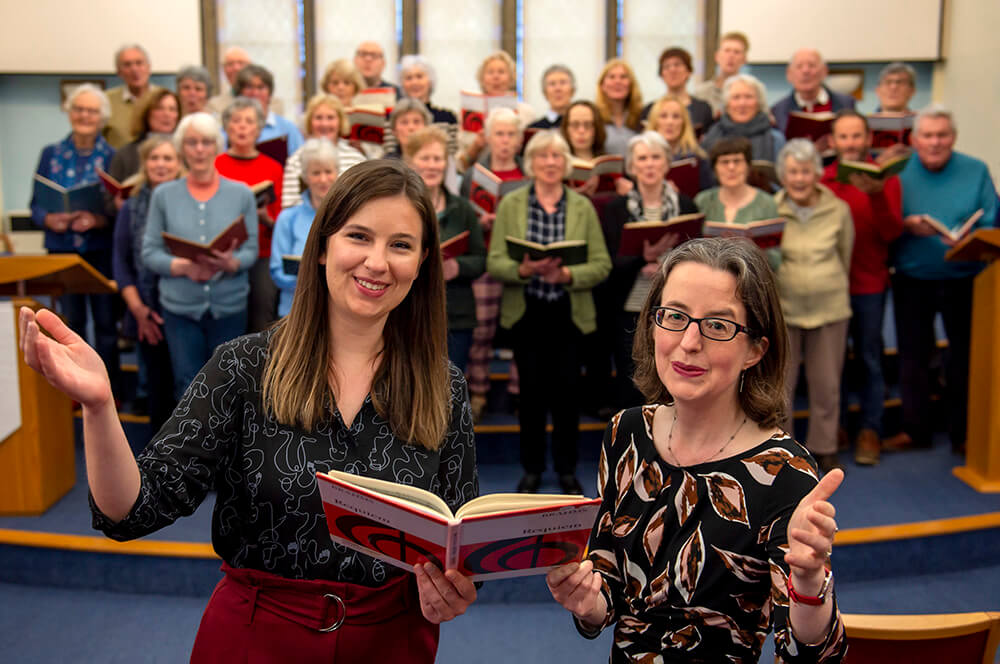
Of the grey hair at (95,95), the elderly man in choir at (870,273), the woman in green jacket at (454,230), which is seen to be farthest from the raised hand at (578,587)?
the grey hair at (95,95)

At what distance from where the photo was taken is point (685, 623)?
1.58m

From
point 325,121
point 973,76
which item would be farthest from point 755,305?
point 973,76

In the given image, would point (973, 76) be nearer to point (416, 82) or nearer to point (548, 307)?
point (416, 82)

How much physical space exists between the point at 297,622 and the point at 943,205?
389 centimetres

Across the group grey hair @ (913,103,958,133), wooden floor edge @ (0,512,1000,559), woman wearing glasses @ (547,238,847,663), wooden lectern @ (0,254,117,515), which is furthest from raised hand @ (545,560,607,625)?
grey hair @ (913,103,958,133)

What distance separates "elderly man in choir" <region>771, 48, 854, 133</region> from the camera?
5488mm

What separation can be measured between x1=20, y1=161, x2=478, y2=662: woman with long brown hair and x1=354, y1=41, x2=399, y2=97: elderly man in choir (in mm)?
4247

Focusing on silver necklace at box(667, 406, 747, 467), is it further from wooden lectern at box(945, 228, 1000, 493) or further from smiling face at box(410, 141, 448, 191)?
wooden lectern at box(945, 228, 1000, 493)

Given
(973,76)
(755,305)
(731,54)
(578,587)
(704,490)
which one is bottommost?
(578,587)

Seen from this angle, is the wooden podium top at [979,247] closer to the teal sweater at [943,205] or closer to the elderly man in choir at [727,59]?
the teal sweater at [943,205]

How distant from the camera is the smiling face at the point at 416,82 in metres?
5.34

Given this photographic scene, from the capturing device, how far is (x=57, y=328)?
4.24 feet

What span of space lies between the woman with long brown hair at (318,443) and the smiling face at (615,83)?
3739 mm

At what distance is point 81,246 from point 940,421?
15.0ft
